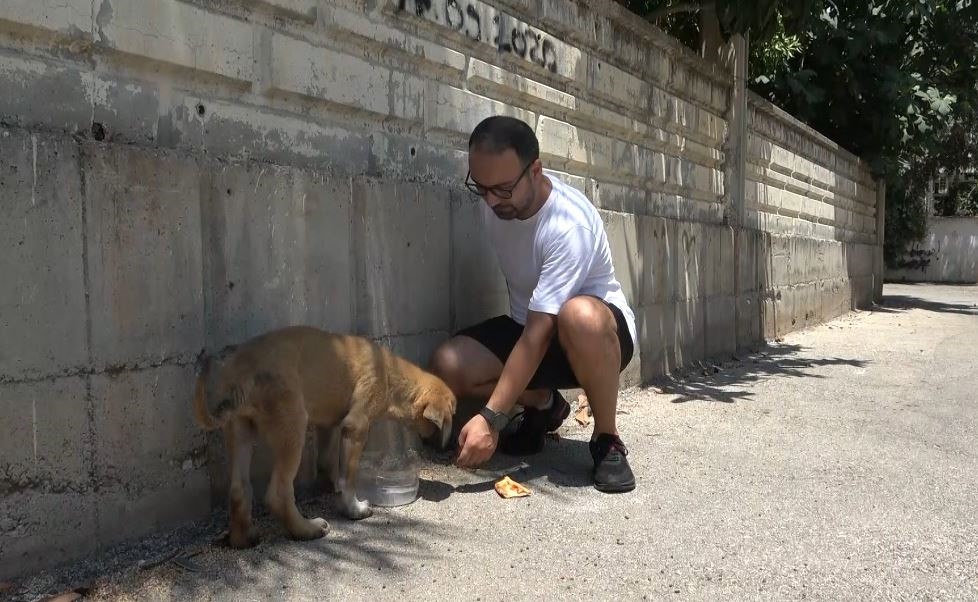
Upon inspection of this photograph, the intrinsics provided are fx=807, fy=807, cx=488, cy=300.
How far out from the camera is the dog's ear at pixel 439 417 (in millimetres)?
3088

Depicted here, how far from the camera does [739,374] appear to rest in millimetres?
6629

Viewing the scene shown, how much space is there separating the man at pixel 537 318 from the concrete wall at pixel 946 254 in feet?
81.3

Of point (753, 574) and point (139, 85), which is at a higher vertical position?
point (139, 85)

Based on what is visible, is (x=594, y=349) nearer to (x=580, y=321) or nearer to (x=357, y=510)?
(x=580, y=321)

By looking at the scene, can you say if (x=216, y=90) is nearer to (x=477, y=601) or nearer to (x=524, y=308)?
(x=524, y=308)

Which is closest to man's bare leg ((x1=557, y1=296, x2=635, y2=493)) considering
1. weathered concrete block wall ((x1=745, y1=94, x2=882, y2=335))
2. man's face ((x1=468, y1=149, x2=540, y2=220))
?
man's face ((x1=468, y1=149, x2=540, y2=220))

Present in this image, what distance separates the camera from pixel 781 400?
5.50 metres

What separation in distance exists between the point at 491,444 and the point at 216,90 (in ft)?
5.25

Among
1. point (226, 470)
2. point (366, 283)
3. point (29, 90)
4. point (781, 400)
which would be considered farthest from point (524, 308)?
point (781, 400)

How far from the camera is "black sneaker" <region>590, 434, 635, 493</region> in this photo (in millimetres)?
3365

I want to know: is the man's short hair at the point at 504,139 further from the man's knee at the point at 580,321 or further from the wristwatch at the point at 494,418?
the wristwatch at the point at 494,418

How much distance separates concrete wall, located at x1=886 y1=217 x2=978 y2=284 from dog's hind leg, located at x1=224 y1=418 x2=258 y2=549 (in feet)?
86.2

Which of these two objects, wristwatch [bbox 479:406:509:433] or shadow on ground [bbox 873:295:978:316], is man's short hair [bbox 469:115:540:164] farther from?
shadow on ground [bbox 873:295:978:316]

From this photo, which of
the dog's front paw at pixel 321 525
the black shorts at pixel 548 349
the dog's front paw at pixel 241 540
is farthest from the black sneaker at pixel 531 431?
the dog's front paw at pixel 241 540
